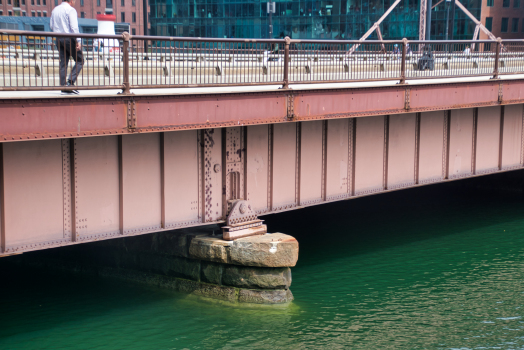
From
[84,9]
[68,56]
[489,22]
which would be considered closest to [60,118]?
[68,56]

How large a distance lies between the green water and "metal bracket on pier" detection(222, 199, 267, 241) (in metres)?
1.50

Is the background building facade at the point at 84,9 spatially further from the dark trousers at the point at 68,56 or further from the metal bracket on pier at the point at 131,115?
the metal bracket on pier at the point at 131,115

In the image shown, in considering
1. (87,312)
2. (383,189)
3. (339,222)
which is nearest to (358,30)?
(339,222)

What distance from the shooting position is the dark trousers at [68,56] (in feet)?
35.4

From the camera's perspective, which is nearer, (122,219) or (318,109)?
(122,219)

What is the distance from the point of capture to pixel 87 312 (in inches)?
539

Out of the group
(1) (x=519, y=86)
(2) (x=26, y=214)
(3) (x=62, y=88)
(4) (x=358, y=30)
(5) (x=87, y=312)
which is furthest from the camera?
(4) (x=358, y=30)

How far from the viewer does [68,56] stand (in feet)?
36.4

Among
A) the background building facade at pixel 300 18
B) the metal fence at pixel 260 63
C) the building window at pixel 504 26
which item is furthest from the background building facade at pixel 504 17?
the metal fence at pixel 260 63

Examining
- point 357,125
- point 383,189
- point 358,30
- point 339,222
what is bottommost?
point 339,222

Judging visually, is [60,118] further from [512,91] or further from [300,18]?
[300,18]

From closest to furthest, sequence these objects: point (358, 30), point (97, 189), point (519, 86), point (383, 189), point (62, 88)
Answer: point (62, 88), point (97, 189), point (383, 189), point (519, 86), point (358, 30)

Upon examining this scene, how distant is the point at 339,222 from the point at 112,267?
9.98 metres

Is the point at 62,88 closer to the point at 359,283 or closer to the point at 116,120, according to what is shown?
the point at 116,120
